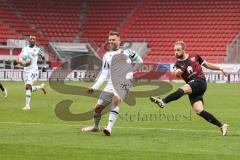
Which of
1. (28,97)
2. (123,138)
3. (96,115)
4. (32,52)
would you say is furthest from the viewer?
(32,52)

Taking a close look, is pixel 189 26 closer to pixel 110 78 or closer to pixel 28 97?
pixel 28 97

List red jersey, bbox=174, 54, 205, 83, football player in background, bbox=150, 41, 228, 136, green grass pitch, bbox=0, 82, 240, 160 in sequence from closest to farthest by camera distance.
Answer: green grass pitch, bbox=0, 82, 240, 160
football player in background, bbox=150, 41, 228, 136
red jersey, bbox=174, 54, 205, 83


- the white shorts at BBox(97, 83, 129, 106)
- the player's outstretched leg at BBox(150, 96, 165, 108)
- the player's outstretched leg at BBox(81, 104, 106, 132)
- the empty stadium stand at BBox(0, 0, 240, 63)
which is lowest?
the empty stadium stand at BBox(0, 0, 240, 63)

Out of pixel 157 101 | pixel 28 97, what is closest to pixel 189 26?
pixel 28 97

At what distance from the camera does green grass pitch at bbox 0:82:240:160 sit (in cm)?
1053

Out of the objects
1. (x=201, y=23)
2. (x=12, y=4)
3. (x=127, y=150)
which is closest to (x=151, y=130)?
(x=127, y=150)

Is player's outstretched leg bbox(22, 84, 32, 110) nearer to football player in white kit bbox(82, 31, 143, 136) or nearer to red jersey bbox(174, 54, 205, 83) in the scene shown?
football player in white kit bbox(82, 31, 143, 136)

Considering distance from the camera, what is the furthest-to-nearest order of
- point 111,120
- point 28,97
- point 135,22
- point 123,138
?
point 135,22, point 28,97, point 111,120, point 123,138

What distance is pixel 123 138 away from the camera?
13.0m

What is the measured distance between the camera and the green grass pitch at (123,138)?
34.6 feet

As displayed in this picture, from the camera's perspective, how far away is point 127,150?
11.0m

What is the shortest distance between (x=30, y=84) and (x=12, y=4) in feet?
119

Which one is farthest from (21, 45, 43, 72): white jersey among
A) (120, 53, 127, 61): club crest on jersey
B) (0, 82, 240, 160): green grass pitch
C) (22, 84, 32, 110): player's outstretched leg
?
(120, 53, 127, 61): club crest on jersey

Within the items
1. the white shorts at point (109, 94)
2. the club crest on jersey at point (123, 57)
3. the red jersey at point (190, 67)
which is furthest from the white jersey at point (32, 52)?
the red jersey at point (190, 67)
